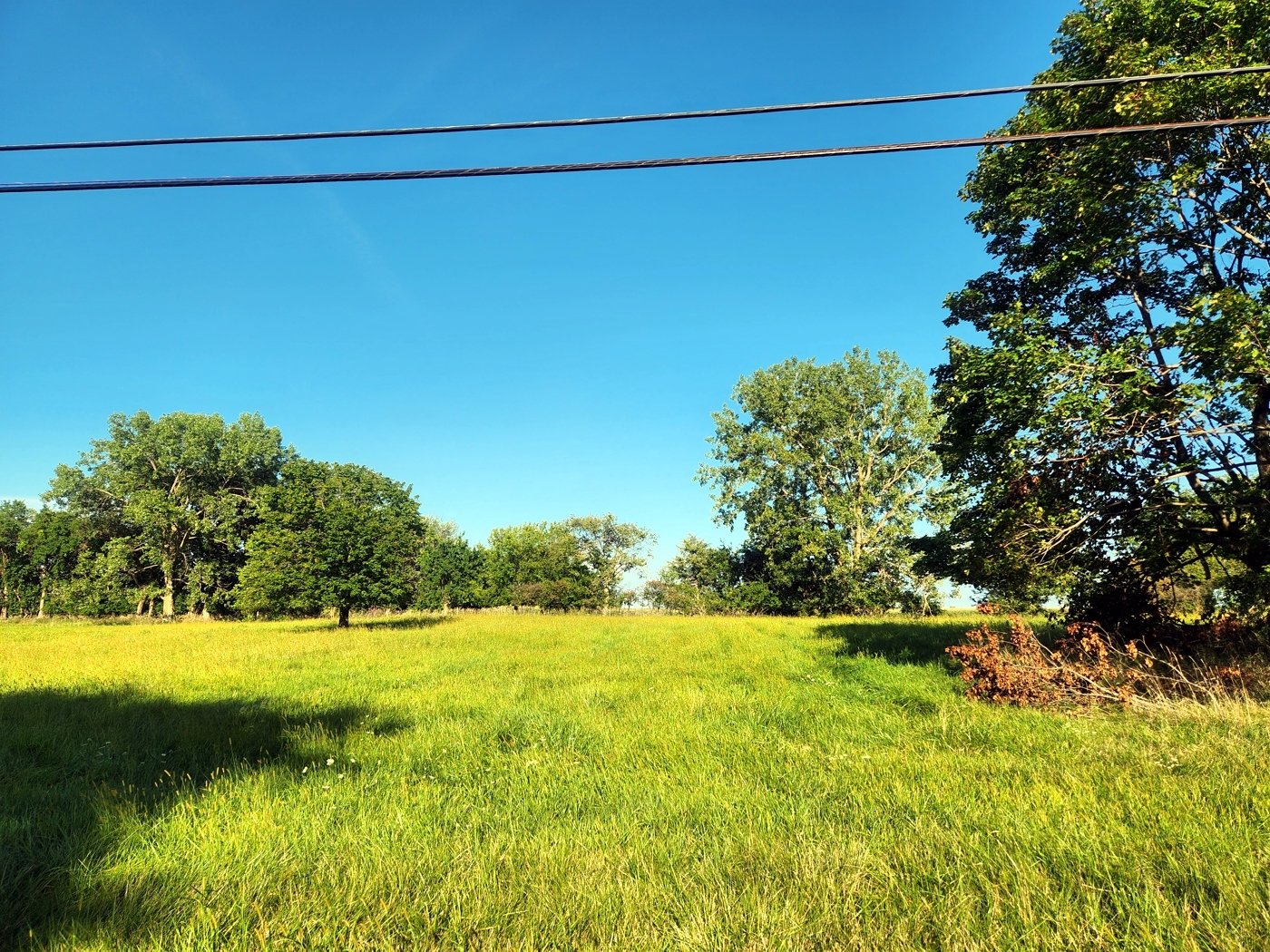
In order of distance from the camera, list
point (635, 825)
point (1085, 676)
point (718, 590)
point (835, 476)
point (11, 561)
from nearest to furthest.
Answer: point (635, 825) < point (1085, 676) < point (835, 476) < point (718, 590) < point (11, 561)

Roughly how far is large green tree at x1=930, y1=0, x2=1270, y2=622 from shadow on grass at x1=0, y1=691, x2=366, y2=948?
10.4m

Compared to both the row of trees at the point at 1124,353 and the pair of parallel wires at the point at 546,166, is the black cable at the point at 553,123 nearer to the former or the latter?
the pair of parallel wires at the point at 546,166

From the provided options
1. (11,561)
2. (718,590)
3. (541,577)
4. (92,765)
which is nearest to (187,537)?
(11,561)

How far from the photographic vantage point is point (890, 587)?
115ft

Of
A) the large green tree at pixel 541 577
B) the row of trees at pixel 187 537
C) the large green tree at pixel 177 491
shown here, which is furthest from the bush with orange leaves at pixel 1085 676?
the large green tree at pixel 177 491

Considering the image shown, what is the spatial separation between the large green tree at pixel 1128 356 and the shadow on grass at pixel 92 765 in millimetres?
10402

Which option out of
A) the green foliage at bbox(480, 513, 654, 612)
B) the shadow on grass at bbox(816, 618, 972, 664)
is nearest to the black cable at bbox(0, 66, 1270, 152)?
the shadow on grass at bbox(816, 618, 972, 664)

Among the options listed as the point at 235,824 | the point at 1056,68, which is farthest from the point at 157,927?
the point at 1056,68

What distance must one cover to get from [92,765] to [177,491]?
185 ft

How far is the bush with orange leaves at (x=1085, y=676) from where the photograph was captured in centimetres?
768

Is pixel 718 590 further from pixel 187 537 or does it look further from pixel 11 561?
pixel 11 561

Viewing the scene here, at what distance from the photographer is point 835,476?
37.8 m

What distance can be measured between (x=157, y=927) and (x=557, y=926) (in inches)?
84.3

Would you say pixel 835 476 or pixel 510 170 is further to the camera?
pixel 835 476
